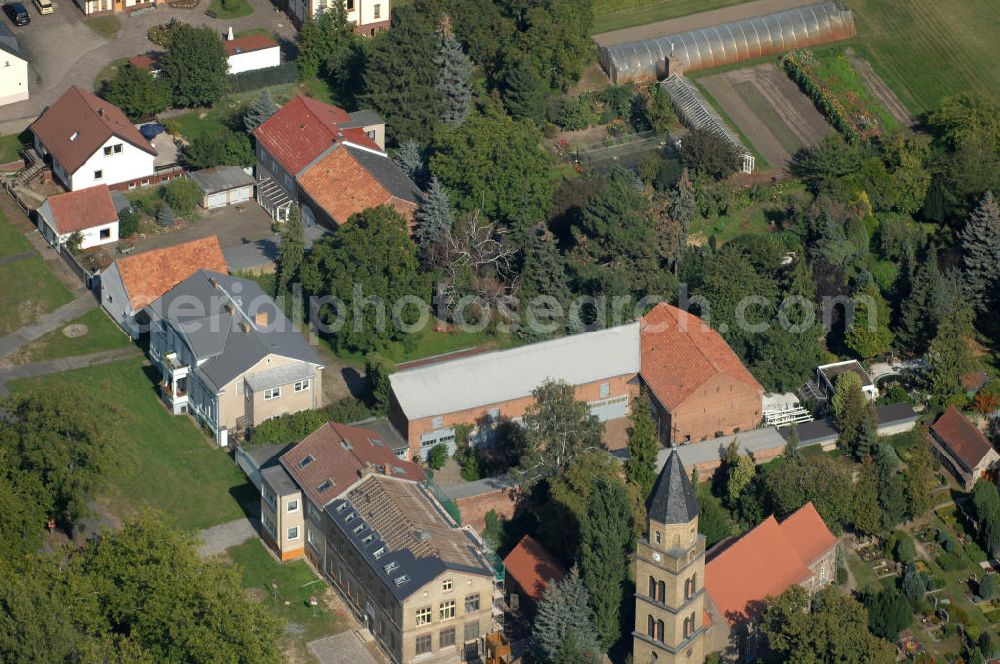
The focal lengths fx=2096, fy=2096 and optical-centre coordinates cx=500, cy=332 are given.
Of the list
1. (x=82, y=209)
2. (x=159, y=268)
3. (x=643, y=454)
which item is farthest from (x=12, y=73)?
(x=643, y=454)

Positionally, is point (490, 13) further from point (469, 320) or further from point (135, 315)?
point (135, 315)

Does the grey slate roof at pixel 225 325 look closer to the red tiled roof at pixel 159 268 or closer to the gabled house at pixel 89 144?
the red tiled roof at pixel 159 268

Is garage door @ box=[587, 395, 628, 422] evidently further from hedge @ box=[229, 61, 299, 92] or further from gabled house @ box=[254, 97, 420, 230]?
hedge @ box=[229, 61, 299, 92]

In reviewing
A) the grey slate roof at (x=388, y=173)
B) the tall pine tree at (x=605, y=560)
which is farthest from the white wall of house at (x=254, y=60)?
the tall pine tree at (x=605, y=560)

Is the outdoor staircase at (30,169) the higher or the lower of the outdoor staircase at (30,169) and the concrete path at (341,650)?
the higher

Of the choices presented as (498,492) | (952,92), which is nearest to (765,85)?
(952,92)
